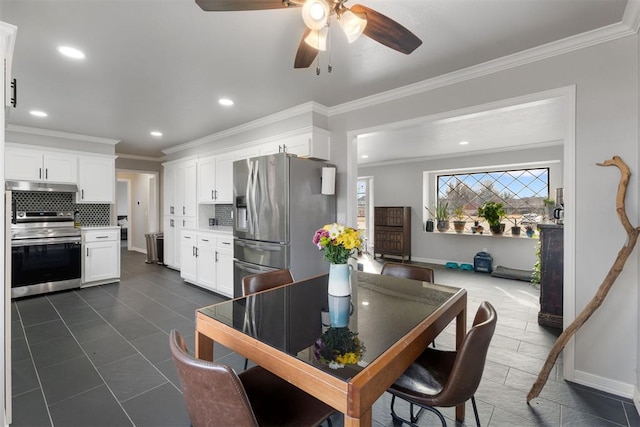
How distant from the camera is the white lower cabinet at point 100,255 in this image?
4.67 metres

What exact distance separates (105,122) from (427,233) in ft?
20.9

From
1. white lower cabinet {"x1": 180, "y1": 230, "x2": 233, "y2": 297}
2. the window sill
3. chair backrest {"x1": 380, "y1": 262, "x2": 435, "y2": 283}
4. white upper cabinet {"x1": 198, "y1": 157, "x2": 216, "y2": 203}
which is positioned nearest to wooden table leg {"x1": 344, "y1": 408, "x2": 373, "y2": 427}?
chair backrest {"x1": 380, "y1": 262, "x2": 435, "y2": 283}

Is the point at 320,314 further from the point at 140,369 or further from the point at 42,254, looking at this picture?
the point at 42,254

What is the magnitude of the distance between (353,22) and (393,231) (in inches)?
236

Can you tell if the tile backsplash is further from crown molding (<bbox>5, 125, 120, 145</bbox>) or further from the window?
the window

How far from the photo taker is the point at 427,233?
271 inches

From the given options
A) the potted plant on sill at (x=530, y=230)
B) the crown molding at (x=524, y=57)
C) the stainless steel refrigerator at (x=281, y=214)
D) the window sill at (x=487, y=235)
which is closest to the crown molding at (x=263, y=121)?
the crown molding at (x=524, y=57)

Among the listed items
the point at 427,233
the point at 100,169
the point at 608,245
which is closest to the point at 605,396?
the point at 608,245

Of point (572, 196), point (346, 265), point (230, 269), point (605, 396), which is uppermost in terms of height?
point (572, 196)

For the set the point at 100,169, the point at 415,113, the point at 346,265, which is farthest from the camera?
the point at 100,169

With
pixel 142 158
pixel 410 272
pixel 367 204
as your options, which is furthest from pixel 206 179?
pixel 367 204

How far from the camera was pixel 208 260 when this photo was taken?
4473mm

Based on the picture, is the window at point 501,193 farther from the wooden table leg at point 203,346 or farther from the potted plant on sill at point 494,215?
the wooden table leg at point 203,346

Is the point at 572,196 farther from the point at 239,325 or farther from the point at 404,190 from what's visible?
the point at 404,190
